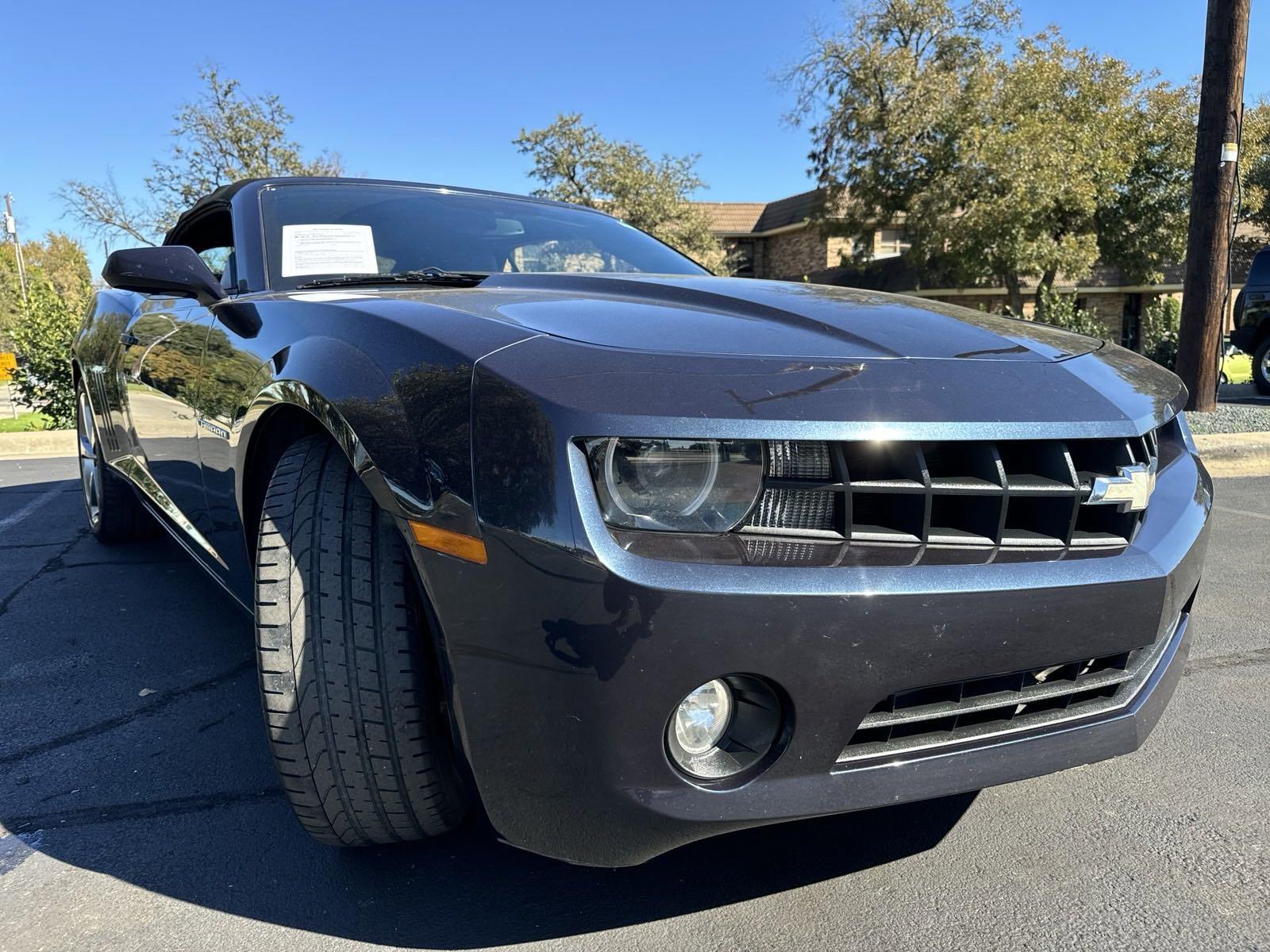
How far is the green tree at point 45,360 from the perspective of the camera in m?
8.77

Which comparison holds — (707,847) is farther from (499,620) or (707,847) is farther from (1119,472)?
(1119,472)

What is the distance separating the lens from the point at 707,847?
5.73 feet

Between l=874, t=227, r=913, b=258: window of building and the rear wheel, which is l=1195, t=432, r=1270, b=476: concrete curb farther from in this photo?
l=874, t=227, r=913, b=258: window of building

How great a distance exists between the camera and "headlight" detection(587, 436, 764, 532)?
4.00 feet

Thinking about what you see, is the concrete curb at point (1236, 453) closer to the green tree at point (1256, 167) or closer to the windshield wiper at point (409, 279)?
the windshield wiper at point (409, 279)

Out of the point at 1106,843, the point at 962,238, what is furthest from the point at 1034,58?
the point at 1106,843

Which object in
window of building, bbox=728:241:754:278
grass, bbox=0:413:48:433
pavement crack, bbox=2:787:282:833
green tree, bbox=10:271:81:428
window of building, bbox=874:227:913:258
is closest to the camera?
pavement crack, bbox=2:787:282:833

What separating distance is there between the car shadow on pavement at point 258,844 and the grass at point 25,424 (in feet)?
25.9

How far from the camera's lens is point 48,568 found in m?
3.83

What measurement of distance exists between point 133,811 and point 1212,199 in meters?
8.93

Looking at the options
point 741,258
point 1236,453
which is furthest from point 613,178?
point 1236,453

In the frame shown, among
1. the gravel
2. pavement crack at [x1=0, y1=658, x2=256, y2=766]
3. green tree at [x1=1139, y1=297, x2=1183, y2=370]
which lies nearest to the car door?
pavement crack at [x1=0, y1=658, x2=256, y2=766]

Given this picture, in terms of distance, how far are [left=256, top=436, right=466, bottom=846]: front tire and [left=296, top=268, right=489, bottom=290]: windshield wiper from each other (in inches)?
29.1

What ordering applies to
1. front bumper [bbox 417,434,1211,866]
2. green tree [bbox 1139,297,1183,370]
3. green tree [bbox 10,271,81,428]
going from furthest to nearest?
1. green tree [bbox 1139,297,1183,370]
2. green tree [bbox 10,271,81,428]
3. front bumper [bbox 417,434,1211,866]
